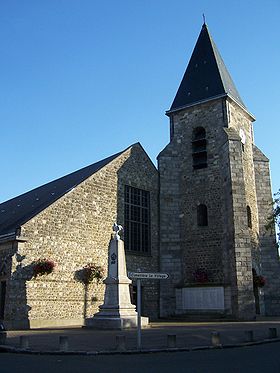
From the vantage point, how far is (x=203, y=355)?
8242 millimetres

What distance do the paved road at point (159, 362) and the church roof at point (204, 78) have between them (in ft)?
56.3

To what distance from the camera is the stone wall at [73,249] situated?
1664 centimetres

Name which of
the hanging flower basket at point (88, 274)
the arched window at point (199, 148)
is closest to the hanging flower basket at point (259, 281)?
the arched window at point (199, 148)

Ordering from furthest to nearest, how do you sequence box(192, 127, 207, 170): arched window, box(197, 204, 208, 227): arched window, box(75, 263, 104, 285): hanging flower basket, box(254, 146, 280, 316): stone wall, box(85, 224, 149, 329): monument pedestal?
box(192, 127, 207, 170): arched window < box(197, 204, 208, 227): arched window < box(254, 146, 280, 316): stone wall < box(75, 263, 104, 285): hanging flower basket < box(85, 224, 149, 329): monument pedestal

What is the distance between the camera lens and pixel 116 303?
14383mm

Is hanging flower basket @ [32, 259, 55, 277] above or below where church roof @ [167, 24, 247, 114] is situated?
below

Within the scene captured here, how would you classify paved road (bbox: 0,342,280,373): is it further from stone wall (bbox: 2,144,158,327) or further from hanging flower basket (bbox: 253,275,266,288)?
hanging flower basket (bbox: 253,275,266,288)

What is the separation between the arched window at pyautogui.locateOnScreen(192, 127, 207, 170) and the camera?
23.5m

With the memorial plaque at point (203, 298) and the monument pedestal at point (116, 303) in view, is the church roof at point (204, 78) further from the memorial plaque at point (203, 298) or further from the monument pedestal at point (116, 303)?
the monument pedestal at point (116, 303)

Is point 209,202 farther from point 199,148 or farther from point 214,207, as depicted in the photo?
point 199,148

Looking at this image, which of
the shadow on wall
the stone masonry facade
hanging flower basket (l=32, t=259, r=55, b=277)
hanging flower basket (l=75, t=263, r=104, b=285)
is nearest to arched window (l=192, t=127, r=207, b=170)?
the stone masonry facade

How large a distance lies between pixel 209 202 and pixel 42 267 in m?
9.62

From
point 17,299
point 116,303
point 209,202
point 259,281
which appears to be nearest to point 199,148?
point 209,202

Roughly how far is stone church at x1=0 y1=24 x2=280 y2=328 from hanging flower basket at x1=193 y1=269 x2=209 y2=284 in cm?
5
